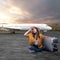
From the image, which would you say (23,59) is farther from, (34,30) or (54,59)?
(34,30)

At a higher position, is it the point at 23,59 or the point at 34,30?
the point at 34,30

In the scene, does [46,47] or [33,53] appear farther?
[46,47]

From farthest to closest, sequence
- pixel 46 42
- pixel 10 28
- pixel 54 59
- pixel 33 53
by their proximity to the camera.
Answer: pixel 10 28
pixel 46 42
pixel 33 53
pixel 54 59

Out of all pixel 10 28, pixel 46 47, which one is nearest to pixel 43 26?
pixel 10 28

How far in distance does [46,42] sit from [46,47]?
12.1 inches

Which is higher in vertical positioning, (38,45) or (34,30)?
(34,30)

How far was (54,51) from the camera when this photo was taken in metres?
12.7

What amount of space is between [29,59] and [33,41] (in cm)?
256

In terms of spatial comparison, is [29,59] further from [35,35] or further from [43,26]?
[43,26]

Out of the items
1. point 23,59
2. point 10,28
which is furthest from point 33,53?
point 10,28

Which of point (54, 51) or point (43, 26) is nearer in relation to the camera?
point (54, 51)

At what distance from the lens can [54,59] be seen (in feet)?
32.8

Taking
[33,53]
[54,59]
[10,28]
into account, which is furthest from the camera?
[10,28]

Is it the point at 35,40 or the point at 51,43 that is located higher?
the point at 35,40
